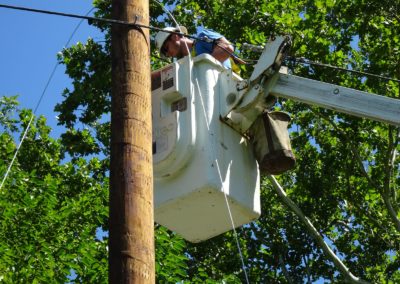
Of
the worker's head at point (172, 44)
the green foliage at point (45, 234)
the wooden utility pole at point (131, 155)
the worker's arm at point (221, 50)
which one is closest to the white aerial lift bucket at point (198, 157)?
the worker's arm at point (221, 50)

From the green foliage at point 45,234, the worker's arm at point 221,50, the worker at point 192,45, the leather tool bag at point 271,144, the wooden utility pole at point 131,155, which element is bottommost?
the wooden utility pole at point 131,155

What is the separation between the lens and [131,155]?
5.32 metres

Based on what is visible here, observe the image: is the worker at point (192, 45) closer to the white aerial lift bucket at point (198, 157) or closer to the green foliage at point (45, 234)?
the white aerial lift bucket at point (198, 157)

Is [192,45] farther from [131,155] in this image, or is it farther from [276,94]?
[131,155]

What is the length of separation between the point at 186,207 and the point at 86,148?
10.7 metres

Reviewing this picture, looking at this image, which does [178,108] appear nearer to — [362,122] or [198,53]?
[198,53]

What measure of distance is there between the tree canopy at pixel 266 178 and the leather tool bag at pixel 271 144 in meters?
5.00

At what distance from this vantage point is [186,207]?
6422mm

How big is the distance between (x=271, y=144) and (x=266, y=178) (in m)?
9.73

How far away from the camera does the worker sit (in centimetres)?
713

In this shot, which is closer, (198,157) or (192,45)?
(198,157)

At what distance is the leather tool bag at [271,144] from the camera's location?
259 inches

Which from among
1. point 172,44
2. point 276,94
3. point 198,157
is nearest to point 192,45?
point 172,44

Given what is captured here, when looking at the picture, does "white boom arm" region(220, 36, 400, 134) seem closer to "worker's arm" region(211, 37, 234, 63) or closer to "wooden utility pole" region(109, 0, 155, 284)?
"worker's arm" region(211, 37, 234, 63)
